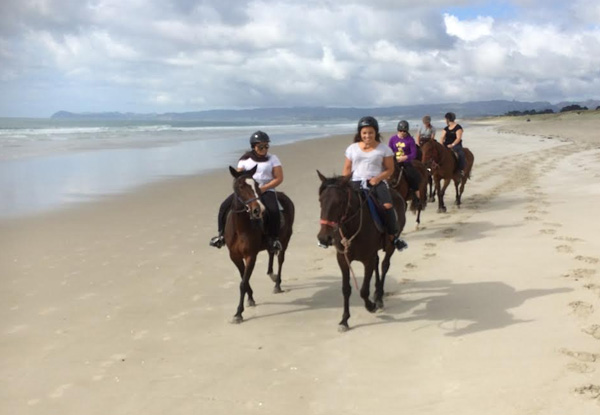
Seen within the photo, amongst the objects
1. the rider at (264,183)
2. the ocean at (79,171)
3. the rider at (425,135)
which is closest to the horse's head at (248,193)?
the rider at (264,183)

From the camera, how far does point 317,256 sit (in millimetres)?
9961

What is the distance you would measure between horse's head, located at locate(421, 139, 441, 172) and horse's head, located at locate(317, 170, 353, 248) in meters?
7.74

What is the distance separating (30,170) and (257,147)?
17496 mm

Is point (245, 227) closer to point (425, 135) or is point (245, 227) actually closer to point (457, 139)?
point (425, 135)

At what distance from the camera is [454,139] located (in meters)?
14.8

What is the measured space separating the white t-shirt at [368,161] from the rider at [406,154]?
4321 mm

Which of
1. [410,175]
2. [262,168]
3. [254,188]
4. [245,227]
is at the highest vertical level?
[262,168]

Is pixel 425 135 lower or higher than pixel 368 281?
higher

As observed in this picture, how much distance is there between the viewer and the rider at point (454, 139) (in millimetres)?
14414

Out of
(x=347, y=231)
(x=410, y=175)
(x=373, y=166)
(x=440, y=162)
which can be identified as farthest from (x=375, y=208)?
(x=440, y=162)

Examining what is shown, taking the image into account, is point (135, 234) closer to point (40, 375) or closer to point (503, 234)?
point (40, 375)

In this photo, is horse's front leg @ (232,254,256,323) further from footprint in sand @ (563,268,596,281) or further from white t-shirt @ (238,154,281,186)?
footprint in sand @ (563,268,596,281)

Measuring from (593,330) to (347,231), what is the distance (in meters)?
2.80

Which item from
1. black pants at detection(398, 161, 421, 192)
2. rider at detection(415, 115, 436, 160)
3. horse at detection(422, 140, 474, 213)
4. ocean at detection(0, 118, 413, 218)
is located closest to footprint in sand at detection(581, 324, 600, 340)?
black pants at detection(398, 161, 421, 192)
